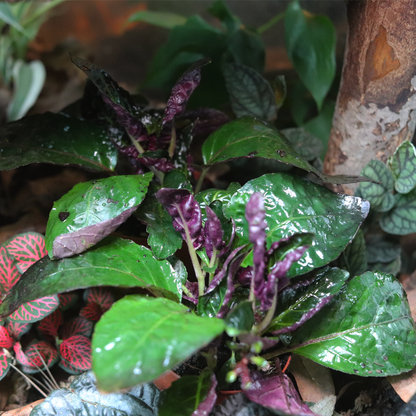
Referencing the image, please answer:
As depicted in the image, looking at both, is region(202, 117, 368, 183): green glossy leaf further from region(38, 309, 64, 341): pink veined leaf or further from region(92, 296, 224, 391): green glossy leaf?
region(38, 309, 64, 341): pink veined leaf

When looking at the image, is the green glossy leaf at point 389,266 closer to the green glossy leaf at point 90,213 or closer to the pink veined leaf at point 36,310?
the green glossy leaf at point 90,213

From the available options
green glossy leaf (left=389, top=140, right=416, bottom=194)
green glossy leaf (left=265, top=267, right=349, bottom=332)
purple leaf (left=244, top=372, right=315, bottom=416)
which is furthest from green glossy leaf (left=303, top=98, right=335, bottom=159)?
purple leaf (left=244, top=372, right=315, bottom=416)

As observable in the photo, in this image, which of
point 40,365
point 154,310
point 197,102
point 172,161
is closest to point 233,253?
point 154,310

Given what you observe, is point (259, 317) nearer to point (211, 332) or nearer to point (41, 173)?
point (211, 332)

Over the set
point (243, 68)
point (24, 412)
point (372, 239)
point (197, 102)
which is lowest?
point (24, 412)

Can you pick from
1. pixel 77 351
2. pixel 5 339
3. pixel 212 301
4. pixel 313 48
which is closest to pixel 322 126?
pixel 313 48

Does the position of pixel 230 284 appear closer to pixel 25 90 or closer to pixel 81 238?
pixel 81 238

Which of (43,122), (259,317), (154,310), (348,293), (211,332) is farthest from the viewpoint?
(43,122)
